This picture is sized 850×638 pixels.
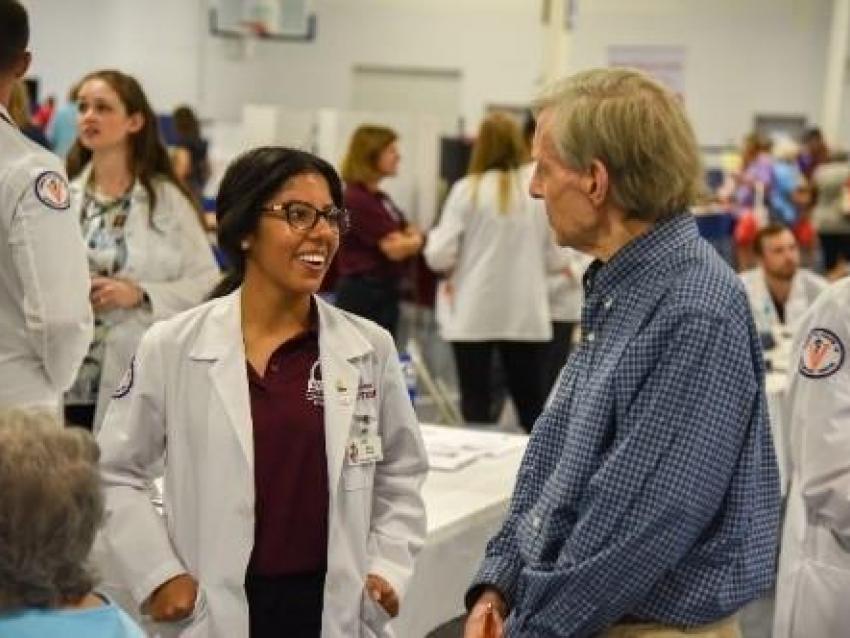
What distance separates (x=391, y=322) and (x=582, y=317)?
479 cm

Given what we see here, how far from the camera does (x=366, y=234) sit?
634 centimetres

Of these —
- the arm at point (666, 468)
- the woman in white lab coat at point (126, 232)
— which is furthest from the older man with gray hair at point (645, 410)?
the woman in white lab coat at point (126, 232)

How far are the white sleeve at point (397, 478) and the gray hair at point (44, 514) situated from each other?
0.84 meters

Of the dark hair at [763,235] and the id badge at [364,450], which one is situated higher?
the id badge at [364,450]

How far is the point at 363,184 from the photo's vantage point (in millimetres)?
6461

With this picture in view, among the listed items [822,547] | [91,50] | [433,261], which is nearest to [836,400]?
[822,547]

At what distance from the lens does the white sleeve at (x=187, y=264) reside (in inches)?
139

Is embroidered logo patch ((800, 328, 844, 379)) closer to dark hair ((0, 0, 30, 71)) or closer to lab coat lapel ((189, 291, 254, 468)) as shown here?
lab coat lapel ((189, 291, 254, 468))

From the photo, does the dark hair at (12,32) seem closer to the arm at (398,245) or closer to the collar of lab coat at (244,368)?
the collar of lab coat at (244,368)

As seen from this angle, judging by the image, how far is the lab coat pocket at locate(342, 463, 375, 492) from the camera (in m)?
2.13

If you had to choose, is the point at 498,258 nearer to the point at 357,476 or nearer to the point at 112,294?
the point at 112,294

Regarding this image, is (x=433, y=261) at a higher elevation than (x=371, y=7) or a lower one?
lower

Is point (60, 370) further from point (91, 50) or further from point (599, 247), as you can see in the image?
point (91, 50)

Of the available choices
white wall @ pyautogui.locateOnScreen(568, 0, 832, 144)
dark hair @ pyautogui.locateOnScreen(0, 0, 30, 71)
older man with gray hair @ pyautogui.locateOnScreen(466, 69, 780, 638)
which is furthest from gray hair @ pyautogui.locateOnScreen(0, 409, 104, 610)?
white wall @ pyautogui.locateOnScreen(568, 0, 832, 144)
